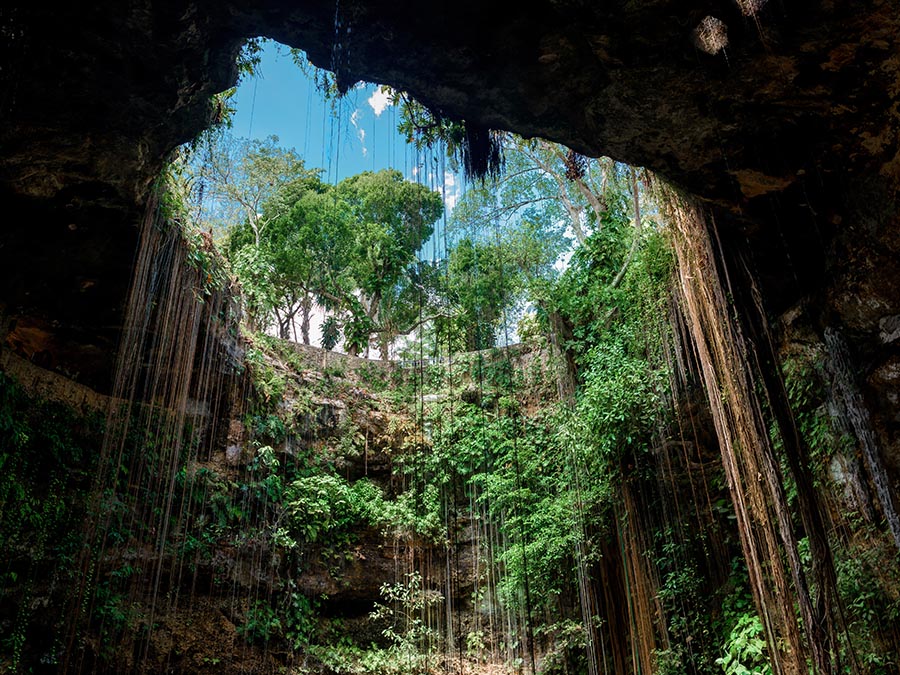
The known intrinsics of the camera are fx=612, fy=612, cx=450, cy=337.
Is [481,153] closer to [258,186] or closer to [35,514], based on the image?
[35,514]

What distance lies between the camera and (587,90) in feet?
13.0

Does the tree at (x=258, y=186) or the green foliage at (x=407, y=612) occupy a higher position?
the tree at (x=258, y=186)

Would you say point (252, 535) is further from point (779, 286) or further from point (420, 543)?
point (779, 286)

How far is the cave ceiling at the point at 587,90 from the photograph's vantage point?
11.6 ft

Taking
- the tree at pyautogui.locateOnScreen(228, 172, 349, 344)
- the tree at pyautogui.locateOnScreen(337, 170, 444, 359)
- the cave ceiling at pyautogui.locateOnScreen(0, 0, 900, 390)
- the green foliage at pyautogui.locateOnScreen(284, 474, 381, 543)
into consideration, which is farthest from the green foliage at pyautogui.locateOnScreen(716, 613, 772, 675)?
the tree at pyautogui.locateOnScreen(228, 172, 349, 344)

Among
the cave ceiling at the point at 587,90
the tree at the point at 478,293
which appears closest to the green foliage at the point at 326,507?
the tree at the point at 478,293

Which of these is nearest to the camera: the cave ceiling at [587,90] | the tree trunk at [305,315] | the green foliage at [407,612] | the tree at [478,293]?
the cave ceiling at [587,90]

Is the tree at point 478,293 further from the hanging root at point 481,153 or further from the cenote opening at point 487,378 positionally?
the hanging root at point 481,153

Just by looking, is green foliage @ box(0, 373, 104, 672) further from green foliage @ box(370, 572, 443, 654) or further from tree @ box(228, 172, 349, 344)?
tree @ box(228, 172, 349, 344)

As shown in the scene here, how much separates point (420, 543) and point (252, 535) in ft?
7.43

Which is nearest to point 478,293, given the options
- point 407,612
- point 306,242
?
point 306,242

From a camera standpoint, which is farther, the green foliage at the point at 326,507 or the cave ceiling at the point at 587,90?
the green foliage at the point at 326,507

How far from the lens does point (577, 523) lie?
6797mm

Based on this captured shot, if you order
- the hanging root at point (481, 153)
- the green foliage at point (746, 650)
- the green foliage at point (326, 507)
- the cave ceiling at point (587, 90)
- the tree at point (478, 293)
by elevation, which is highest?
the tree at point (478, 293)
